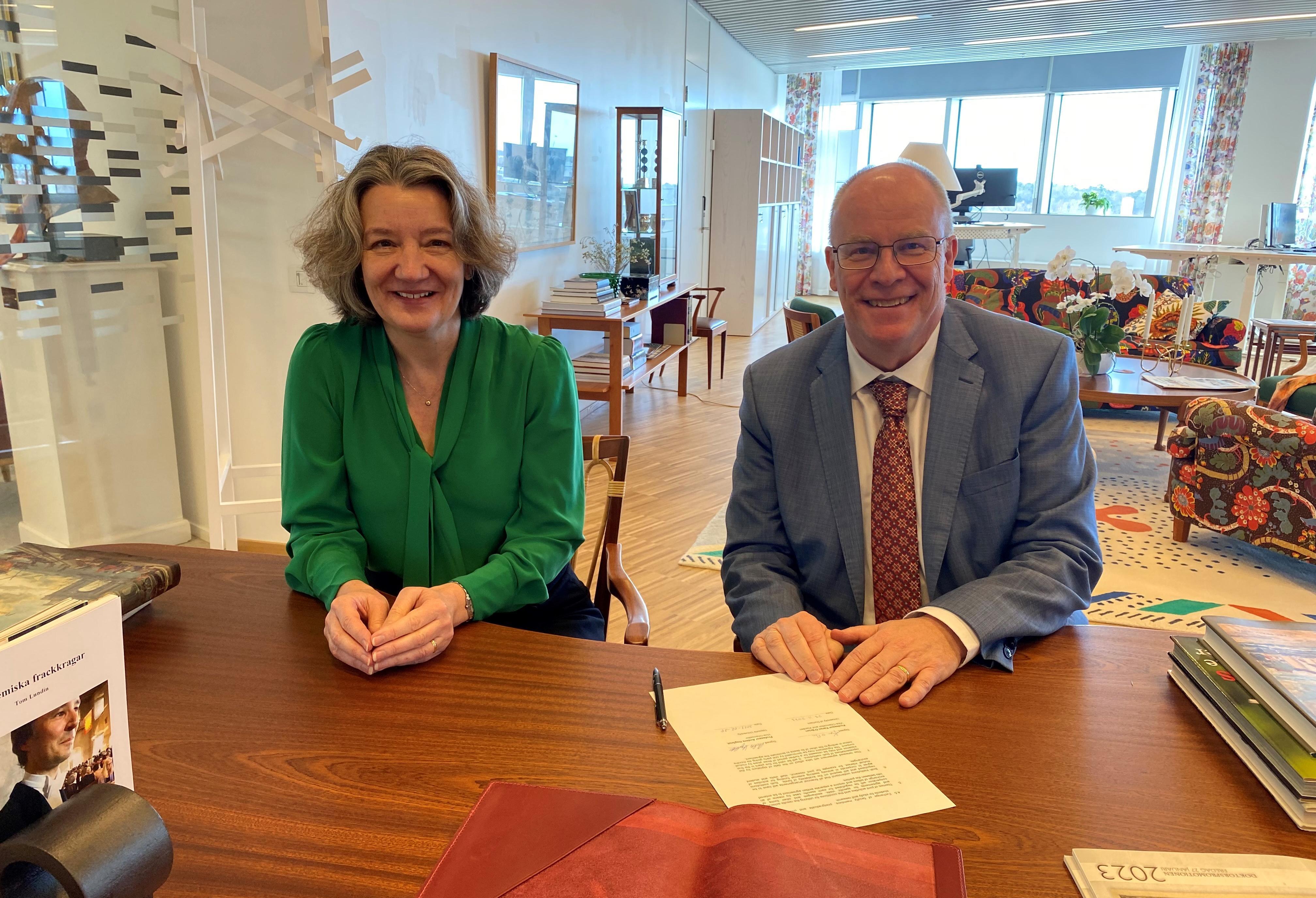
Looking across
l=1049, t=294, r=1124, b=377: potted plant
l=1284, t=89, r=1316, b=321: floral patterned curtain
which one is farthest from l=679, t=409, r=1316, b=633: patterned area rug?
l=1284, t=89, r=1316, b=321: floral patterned curtain

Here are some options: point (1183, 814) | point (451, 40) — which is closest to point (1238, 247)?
point (451, 40)

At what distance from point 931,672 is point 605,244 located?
16.8 ft

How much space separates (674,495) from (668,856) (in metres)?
3.41

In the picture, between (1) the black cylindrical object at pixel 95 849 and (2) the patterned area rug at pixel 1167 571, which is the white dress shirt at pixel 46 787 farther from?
(2) the patterned area rug at pixel 1167 571

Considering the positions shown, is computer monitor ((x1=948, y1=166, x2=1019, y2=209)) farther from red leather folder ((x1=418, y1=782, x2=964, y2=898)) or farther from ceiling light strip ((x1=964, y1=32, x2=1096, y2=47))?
red leather folder ((x1=418, y1=782, x2=964, y2=898))

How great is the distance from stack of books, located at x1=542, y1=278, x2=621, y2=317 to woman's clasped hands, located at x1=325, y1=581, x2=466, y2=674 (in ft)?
11.6

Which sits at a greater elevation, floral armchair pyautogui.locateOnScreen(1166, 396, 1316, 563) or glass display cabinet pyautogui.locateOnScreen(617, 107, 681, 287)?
glass display cabinet pyautogui.locateOnScreen(617, 107, 681, 287)

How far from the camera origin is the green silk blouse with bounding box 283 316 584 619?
137 centimetres

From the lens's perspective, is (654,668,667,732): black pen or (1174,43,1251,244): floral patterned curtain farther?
(1174,43,1251,244): floral patterned curtain

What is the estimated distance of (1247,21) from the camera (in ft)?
26.9

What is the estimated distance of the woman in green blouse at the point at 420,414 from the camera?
138cm

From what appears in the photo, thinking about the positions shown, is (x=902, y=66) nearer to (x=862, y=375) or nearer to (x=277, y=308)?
(x=277, y=308)

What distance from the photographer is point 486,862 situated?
0.68 metres

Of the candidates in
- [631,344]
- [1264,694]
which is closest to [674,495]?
[631,344]
